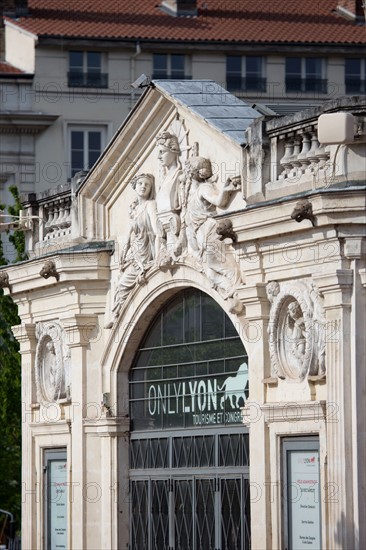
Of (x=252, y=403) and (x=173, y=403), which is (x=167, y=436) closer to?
(x=173, y=403)

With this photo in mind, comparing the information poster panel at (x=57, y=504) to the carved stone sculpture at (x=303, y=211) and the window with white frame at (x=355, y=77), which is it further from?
the window with white frame at (x=355, y=77)

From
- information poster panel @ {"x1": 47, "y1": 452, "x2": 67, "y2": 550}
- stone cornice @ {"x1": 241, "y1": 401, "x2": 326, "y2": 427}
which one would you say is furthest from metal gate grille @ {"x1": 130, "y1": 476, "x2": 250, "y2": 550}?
information poster panel @ {"x1": 47, "y1": 452, "x2": 67, "y2": 550}

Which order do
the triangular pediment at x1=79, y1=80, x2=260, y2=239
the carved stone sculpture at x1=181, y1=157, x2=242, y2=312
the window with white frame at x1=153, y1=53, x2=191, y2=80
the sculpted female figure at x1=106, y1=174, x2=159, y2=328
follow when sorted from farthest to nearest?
the window with white frame at x1=153, y1=53, x2=191, y2=80 → the sculpted female figure at x1=106, y1=174, x2=159, y2=328 → the triangular pediment at x1=79, y1=80, x2=260, y2=239 → the carved stone sculpture at x1=181, y1=157, x2=242, y2=312

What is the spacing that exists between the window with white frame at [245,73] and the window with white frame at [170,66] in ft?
4.06

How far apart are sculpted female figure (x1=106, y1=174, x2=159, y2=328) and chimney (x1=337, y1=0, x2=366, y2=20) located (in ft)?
114

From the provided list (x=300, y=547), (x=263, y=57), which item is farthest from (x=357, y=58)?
(x=300, y=547)

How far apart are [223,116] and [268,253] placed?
115 inches

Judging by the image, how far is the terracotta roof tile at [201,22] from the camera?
64062mm

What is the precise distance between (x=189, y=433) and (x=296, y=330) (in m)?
3.98

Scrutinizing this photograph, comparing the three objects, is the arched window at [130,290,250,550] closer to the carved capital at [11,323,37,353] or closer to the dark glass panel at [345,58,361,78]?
the carved capital at [11,323,37,353]

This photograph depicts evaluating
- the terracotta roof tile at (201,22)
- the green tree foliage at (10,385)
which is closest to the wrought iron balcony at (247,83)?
the terracotta roof tile at (201,22)

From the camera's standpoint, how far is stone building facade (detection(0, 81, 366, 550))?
2650 centimetres

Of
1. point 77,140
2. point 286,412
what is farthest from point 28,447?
point 77,140

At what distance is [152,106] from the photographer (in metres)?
31.0
